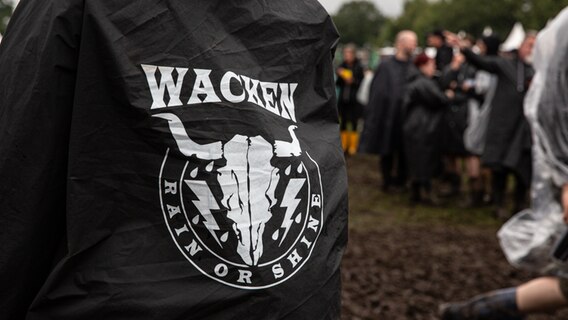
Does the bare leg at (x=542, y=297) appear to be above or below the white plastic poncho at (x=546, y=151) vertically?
below

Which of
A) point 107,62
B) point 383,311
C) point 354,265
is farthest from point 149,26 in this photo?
point 354,265

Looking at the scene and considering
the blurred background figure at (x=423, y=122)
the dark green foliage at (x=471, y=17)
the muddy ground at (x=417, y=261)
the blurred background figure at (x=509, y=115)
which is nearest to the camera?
the muddy ground at (x=417, y=261)

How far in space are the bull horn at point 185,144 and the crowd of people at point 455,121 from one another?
6.20 m

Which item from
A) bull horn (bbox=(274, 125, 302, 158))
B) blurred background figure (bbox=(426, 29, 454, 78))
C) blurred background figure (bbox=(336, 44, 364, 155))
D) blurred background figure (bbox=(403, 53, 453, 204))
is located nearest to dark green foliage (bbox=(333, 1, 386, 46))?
blurred background figure (bbox=(336, 44, 364, 155))

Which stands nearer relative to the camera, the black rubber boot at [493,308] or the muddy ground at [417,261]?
the black rubber boot at [493,308]

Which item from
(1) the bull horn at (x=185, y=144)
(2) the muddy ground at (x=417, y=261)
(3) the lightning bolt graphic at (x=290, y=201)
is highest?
(1) the bull horn at (x=185, y=144)

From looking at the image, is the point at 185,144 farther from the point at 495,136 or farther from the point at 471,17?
the point at 471,17

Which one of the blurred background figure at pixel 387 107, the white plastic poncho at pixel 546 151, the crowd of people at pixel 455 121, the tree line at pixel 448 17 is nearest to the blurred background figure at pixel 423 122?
the crowd of people at pixel 455 121

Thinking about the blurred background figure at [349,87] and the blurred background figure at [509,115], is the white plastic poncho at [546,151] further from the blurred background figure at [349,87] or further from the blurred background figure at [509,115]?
the blurred background figure at [349,87]

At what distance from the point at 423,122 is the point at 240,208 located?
718cm

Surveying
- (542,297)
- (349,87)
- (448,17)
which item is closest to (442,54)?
(349,87)

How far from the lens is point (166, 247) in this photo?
159 centimetres

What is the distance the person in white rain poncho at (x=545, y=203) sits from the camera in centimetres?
335

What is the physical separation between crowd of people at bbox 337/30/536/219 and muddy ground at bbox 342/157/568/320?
49cm
